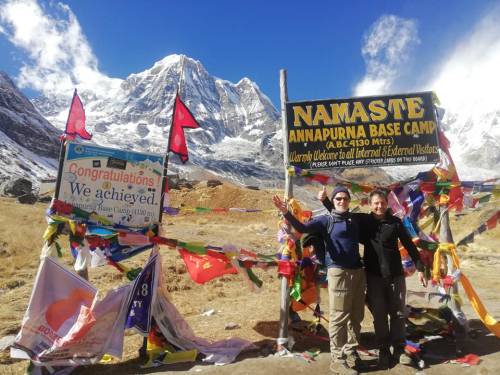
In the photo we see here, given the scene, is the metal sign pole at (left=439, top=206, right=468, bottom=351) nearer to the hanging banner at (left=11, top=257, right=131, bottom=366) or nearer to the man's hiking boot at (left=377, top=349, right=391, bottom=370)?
the man's hiking boot at (left=377, top=349, right=391, bottom=370)

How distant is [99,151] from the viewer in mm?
5801

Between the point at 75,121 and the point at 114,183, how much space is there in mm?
1289

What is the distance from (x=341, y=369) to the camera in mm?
4801

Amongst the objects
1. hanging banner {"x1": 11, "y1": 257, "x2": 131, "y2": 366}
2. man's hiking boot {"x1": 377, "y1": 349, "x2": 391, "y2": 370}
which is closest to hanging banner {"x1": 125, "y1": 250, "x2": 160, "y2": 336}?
hanging banner {"x1": 11, "y1": 257, "x2": 131, "y2": 366}

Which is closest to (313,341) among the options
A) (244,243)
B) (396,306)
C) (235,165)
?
(396,306)

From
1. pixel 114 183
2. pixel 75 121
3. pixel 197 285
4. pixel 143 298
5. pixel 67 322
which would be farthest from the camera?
pixel 197 285

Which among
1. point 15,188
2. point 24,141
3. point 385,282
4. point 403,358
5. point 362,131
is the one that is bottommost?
point 403,358

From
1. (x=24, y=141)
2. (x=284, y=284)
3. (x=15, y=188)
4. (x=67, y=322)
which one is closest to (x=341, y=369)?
(x=284, y=284)

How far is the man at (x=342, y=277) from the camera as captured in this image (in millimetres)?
4930

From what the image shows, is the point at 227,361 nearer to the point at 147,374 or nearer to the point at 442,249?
the point at 147,374

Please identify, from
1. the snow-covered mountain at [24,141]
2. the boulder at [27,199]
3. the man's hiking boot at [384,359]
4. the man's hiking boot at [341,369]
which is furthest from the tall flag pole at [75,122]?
the snow-covered mountain at [24,141]

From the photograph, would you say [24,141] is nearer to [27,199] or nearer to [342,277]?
[27,199]

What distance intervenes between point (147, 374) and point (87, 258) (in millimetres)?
1745

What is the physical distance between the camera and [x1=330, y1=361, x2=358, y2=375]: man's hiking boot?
4730 millimetres
